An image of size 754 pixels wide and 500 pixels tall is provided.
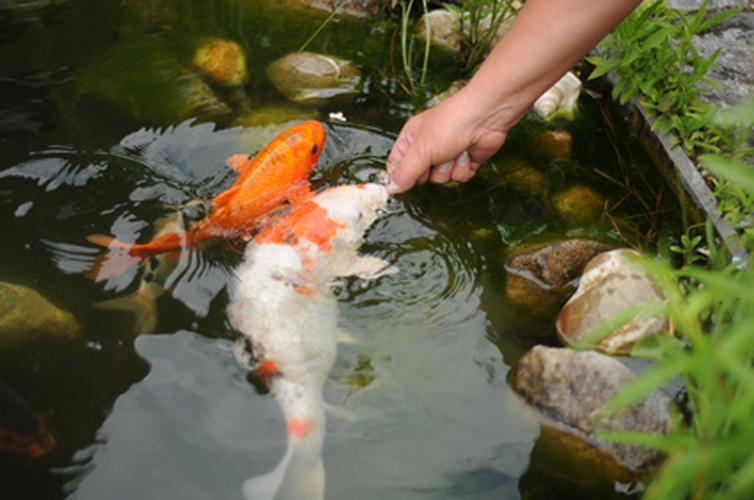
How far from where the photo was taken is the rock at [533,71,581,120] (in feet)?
15.4

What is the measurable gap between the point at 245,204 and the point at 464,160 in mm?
1326

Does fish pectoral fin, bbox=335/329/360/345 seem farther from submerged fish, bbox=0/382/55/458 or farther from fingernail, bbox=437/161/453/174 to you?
submerged fish, bbox=0/382/55/458

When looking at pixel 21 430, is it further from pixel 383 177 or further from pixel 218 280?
pixel 383 177

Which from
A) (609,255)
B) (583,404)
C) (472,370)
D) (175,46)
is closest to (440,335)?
(472,370)

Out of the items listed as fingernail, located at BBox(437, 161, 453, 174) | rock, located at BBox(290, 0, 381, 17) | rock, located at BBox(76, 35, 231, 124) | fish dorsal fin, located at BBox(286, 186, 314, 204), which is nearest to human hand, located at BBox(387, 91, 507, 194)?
fingernail, located at BBox(437, 161, 453, 174)

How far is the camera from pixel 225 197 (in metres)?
3.61

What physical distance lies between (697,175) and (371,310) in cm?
217

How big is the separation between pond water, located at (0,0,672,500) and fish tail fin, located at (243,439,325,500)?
59mm

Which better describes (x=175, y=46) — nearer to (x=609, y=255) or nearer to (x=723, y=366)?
(x=609, y=255)

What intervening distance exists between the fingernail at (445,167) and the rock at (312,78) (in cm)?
133

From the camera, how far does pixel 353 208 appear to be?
12.1ft

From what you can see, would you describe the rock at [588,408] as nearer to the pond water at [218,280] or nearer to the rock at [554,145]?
the pond water at [218,280]

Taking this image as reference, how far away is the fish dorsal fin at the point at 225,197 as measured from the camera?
11.8 ft

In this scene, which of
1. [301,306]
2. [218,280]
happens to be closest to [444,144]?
[301,306]
